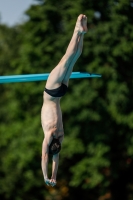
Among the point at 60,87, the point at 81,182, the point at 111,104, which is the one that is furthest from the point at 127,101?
the point at 60,87

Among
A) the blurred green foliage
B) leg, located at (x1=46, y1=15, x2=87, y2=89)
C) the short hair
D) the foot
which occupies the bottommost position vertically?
the blurred green foliage

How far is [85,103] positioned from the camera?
25.7 m

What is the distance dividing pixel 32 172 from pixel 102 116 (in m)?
3.94

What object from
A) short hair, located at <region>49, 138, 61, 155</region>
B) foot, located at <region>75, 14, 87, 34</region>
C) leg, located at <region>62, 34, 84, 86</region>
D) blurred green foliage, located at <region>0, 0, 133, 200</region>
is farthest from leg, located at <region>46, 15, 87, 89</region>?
blurred green foliage, located at <region>0, 0, 133, 200</region>

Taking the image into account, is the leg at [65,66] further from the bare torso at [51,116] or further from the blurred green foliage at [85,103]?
the blurred green foliage at [85,103]

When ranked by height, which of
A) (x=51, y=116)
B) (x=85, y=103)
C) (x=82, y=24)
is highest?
(x=82, y=24)

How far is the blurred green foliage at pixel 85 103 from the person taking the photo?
25734 millimetres

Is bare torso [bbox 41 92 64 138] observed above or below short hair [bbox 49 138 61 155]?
above

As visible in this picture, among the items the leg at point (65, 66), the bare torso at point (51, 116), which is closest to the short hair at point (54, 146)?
the bare torso at point (51, 116)

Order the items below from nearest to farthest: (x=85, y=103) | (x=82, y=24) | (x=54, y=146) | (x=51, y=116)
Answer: (x=82, y=24) < (x=51, y=116) < (x=54, y=146) < (x=85, y=103)

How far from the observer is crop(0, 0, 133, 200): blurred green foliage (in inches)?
1013

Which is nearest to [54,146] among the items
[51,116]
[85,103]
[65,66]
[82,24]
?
[51,116]

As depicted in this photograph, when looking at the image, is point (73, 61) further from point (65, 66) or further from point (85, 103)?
point (85, 103)

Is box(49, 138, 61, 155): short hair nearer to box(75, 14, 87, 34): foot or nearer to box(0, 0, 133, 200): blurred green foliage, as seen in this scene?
box(75, 14, 87, 34): foot
